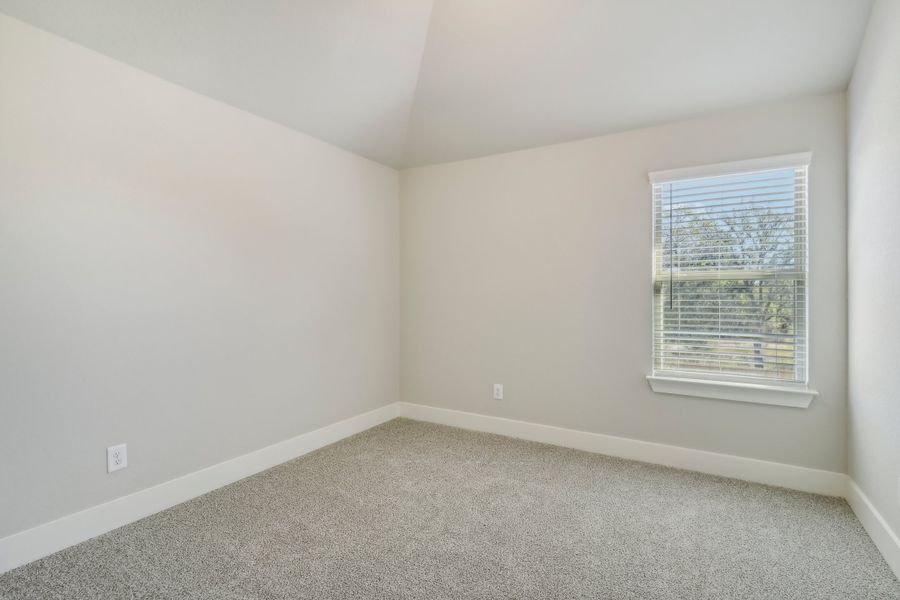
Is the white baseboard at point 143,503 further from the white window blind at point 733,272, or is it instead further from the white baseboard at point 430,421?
the white window blind at point 733,272

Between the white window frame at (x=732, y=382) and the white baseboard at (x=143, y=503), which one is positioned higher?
the white window frame at (x=732, y=382)

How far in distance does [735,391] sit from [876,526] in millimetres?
855

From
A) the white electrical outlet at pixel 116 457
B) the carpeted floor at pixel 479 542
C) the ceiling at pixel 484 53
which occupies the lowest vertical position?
the carpeted floor at pixel 479 542

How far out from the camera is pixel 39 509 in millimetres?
1948

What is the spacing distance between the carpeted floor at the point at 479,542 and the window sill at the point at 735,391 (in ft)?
1.64

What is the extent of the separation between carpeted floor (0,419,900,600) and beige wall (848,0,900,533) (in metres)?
0.37

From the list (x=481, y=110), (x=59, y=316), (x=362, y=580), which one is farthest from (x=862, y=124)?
(x=59, y=316)

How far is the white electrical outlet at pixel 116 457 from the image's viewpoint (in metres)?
2.17

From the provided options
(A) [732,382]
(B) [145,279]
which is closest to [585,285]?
(A) [732,382]

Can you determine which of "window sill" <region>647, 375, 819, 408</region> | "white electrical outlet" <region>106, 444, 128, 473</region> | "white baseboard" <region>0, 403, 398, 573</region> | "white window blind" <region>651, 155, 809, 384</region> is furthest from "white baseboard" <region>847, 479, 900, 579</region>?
"white electrical outlet" <region>106, 444, 128, 473</region>

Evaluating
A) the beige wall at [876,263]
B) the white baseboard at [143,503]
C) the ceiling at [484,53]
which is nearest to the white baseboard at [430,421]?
the white baseboard at [143,503]

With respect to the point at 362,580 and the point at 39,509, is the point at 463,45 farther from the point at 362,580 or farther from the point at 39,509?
the point at 39,509

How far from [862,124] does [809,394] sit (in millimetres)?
1423

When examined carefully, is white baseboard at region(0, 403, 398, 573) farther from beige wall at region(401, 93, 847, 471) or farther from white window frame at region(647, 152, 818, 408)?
white window frame at region(647, 152, 818, 408)
